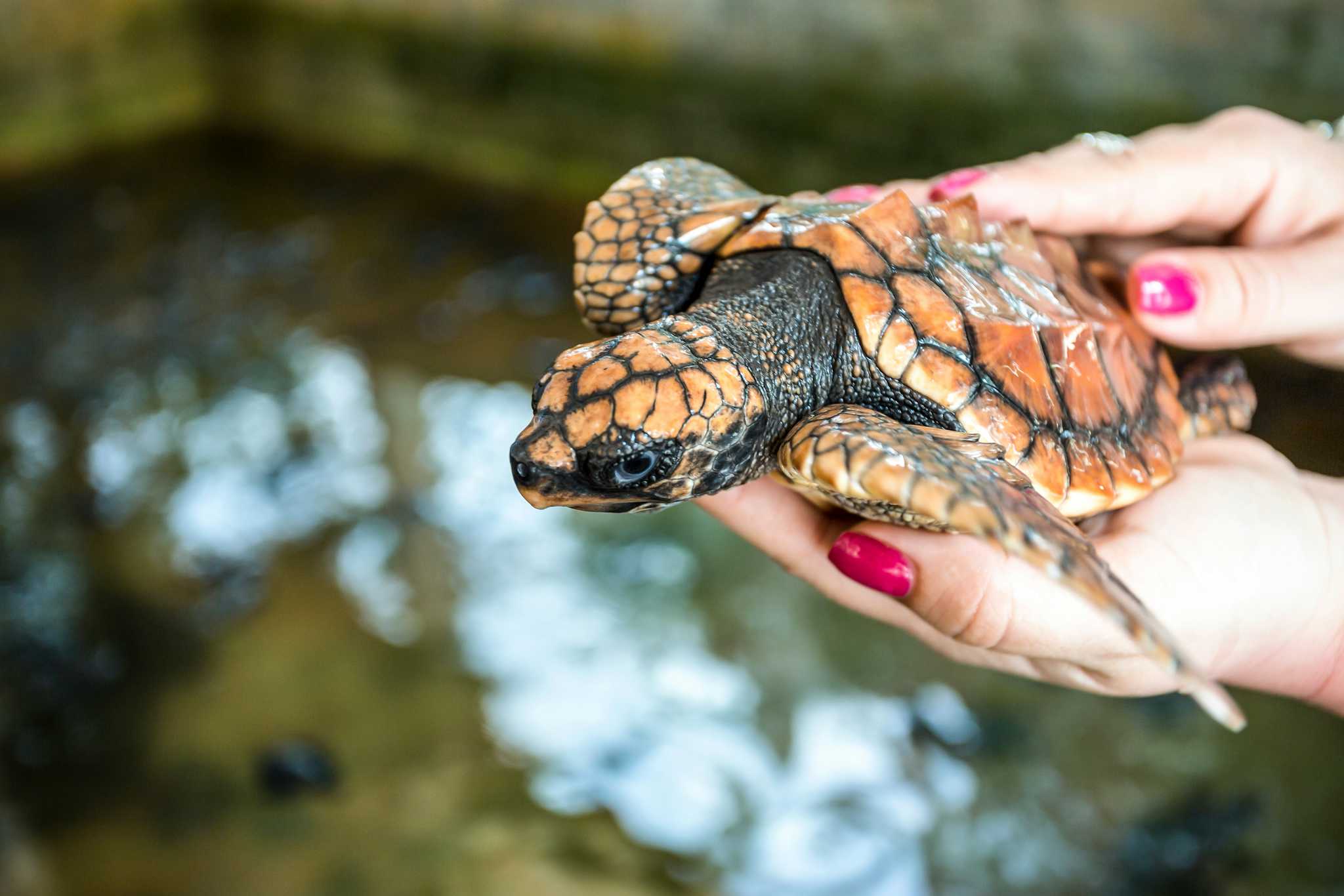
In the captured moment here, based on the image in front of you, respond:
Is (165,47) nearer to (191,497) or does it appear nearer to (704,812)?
(191,497)

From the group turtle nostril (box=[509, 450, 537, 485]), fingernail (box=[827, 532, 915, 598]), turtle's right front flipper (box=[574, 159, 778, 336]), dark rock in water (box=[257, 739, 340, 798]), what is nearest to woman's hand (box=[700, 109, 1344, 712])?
fingernail (box=[827, 532, 915, 598])

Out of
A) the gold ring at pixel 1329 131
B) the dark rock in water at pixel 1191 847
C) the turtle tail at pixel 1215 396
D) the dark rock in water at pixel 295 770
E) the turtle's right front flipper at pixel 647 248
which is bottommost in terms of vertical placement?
the dark rock in water at pixel 1191 847

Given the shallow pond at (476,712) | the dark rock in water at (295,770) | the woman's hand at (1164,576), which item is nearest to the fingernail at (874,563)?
the woman's hand at (1164,576)

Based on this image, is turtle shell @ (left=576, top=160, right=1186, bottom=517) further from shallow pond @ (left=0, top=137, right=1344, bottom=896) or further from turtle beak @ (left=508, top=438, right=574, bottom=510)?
shallow pond @ (left=0, top=137, right=1344, bottom=896)

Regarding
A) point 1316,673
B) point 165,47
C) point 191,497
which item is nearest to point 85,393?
point 191,497

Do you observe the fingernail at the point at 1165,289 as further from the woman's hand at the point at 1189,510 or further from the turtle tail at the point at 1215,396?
the turtle tail at the point at 1215,396

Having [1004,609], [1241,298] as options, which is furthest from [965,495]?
[1241,298]

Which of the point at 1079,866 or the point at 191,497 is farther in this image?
the point at 191,497

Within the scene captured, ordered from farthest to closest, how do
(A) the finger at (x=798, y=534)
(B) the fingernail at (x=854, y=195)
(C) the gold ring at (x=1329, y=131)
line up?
(C) the gold ring at (x=1329, y=131)
(B) the fingernail at (x=854, y=195)
(A) the finger at (x=798, y=534)
